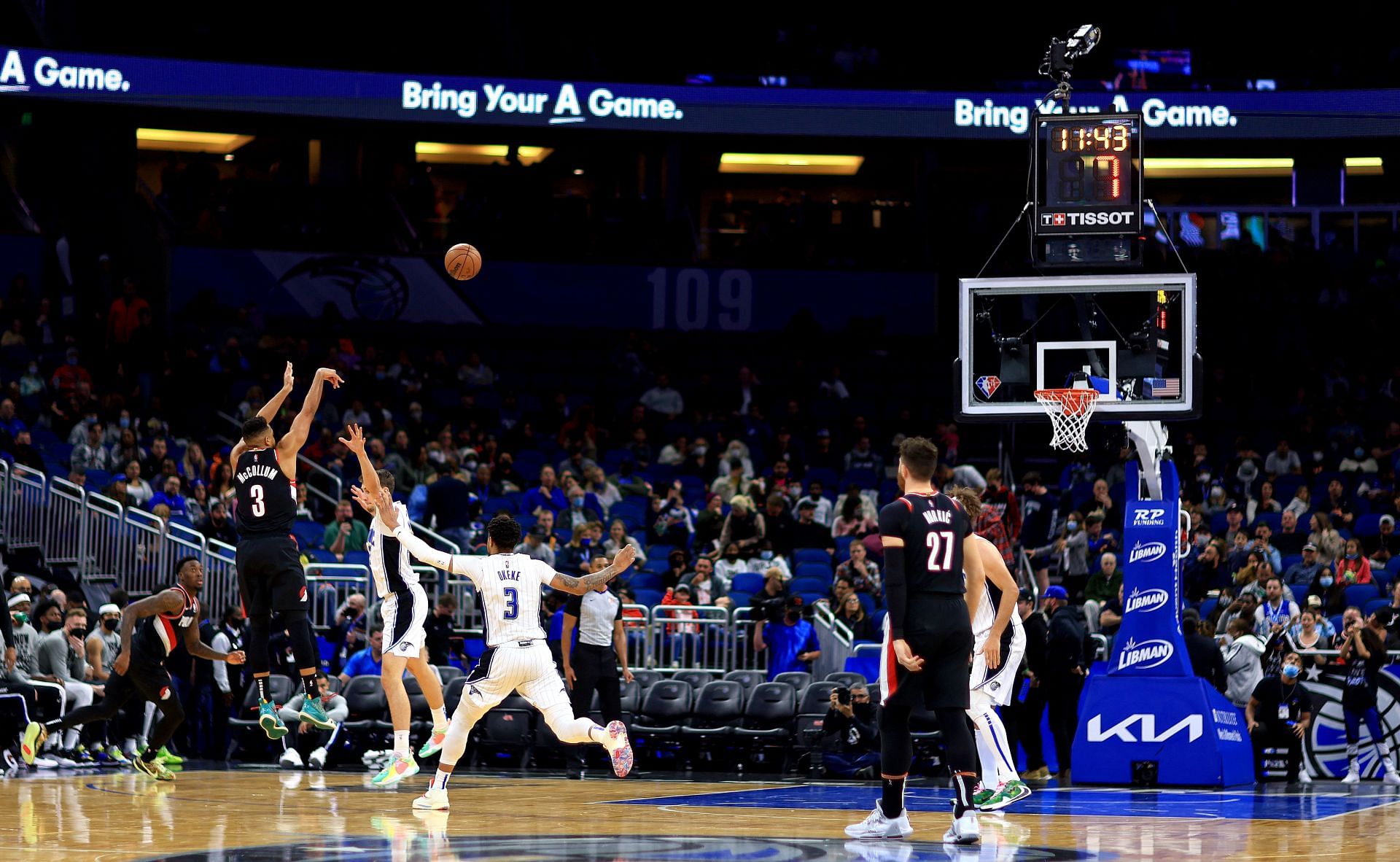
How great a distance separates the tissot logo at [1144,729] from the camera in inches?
646

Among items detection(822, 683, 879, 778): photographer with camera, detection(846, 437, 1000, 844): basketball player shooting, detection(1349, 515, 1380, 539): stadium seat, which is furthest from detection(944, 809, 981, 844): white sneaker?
detection(1349, 515, 1380, 539): stadium seat

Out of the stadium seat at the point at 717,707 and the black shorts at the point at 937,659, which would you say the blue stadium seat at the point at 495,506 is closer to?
the stadium seat at the point at 717,707

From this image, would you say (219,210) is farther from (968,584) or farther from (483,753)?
(968,584)

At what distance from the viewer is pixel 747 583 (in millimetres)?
22062

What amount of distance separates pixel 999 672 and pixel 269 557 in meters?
5.63

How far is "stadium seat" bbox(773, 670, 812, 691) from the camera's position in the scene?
762 inches

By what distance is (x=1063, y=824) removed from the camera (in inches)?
460

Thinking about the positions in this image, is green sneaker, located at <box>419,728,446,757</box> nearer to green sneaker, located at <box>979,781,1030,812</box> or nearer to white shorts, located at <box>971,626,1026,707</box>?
white shorts, located at <box>971,626,1026,707</box>

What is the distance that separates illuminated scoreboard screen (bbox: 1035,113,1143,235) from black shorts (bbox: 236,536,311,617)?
736cm

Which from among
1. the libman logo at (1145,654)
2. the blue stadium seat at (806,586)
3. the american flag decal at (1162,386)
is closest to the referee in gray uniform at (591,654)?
the blue stadium seat at (806,586)

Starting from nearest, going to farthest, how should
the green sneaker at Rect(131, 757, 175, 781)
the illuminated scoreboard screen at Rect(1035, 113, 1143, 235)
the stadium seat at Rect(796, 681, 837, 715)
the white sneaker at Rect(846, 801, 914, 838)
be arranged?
1. the white sneaker at Rect(846, 801, 914, 838)
2. the green sneaker at Rect(131, 757, 175, 781)
3. the illuminated scoreboard screen at Rect(1035, 113, 1143, 235)
4. the stadium seat at Rect(796, 681, 837, 715)

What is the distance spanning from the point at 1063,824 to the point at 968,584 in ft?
6.39

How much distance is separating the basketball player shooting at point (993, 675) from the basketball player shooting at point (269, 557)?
5071mm

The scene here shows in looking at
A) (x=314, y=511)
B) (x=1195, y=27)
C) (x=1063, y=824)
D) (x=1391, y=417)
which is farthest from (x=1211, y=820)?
(x=1195, y=27)
